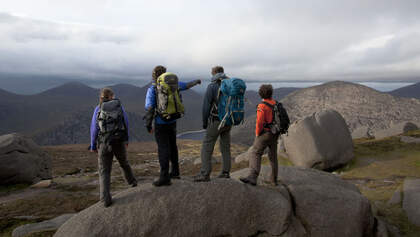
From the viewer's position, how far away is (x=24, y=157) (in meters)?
24.0

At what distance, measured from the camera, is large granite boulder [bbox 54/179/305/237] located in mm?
8477

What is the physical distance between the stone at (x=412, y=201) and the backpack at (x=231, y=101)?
35.2 feet

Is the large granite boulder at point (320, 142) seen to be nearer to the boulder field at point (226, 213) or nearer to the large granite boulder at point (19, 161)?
the boulder field at point (226, 213)

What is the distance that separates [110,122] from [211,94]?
137 inches

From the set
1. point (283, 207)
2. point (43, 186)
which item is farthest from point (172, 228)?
point (43, 186)

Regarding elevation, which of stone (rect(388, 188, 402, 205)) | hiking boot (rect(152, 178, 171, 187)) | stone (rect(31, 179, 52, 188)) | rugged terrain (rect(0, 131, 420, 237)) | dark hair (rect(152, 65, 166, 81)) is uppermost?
dark hair (rect(152, 65, 166, 81))

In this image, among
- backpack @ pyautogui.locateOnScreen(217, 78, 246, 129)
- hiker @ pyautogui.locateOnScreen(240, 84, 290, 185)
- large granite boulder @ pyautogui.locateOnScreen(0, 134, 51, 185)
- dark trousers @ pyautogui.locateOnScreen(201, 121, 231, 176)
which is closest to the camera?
backpack @ pyautogui.locateOnScreen(217, 78, 246, 129)

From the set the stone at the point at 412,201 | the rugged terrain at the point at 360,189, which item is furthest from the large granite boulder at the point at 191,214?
the stone at the point at 412,201

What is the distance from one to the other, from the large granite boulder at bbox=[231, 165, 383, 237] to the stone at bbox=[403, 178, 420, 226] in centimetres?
296

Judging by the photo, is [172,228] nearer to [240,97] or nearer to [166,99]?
[166,99]

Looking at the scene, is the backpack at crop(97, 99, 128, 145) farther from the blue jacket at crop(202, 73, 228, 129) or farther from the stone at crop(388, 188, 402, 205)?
the stone at crop(388, 188, 402, 205)

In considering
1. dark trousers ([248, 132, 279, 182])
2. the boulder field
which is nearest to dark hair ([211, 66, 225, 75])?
dark trousers ([248, 132, 279, 182])

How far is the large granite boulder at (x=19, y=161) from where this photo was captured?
22.5 metres

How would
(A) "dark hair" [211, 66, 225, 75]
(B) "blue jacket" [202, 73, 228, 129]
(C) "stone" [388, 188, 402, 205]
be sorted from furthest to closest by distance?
(C) "stone" [388, 188, 402, 205] < (A) "dark hair" [211, 66, 225, 75] < (B) "blue jacket" [202, 73, 228, 129]
